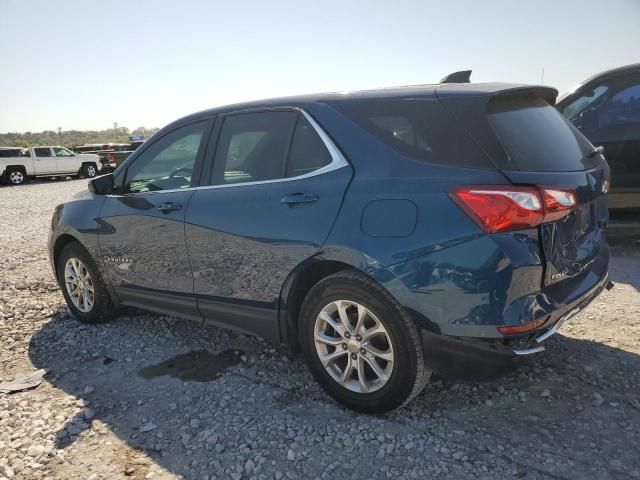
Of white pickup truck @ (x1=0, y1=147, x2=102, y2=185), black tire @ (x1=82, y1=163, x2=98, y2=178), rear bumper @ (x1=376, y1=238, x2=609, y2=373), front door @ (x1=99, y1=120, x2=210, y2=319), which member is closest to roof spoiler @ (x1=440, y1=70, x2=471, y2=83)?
rear bumper @ (x1=376, y1=238, x2=609, y2=373)

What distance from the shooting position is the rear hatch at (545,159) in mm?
2340

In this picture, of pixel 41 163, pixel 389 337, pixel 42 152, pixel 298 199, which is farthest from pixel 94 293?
pixel 42 152

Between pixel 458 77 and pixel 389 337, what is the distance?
1.66 metres

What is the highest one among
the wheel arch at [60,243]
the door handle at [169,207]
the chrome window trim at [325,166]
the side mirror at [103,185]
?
the chrome window trim at [325,166]

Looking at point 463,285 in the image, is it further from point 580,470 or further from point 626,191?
point 626,191

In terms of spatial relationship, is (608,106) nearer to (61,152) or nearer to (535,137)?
(535,137)

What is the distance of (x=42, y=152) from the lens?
2303 cm

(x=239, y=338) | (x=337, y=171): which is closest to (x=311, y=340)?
(x=337, y=171)

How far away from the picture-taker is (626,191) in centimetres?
530

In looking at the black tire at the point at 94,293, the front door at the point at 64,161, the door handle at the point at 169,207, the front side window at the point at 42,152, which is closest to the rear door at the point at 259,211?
the door handle at the point at 169,207

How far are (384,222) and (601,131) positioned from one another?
162 inches

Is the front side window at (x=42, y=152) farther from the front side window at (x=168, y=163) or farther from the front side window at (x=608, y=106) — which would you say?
the front side window at (x=608, y=106)

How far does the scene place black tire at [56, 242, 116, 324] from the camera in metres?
4.25

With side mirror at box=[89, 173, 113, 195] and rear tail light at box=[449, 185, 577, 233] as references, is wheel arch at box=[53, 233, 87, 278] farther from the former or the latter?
rear tail light at box=[449, 185, 577, 233]
